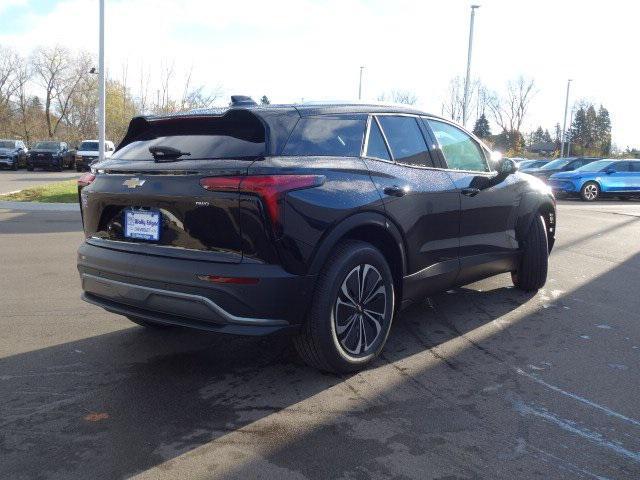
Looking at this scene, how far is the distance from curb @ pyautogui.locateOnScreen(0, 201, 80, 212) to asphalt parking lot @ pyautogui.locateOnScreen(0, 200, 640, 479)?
373 inches

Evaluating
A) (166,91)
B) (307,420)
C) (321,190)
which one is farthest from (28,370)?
(166,91)

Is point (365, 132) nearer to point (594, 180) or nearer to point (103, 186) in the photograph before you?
point (103, 186)

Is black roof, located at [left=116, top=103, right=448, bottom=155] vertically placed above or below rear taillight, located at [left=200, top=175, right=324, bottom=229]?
above

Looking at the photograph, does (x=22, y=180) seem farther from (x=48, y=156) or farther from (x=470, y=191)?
(x=470, y=191)

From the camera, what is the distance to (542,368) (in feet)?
13.5

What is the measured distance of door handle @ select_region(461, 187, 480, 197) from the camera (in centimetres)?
493

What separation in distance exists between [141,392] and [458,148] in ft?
10.5

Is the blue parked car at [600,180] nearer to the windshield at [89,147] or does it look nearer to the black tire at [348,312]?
the black tire at [348,312]

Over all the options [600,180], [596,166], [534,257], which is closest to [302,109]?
[534,257]

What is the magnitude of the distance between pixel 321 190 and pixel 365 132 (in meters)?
0.83

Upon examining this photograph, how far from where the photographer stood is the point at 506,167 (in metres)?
5.60

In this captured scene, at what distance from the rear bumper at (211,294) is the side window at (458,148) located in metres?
2.02

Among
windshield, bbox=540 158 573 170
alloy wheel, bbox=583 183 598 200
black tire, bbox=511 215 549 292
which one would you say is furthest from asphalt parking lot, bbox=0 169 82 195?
windshield, bbox=540 158 573 170

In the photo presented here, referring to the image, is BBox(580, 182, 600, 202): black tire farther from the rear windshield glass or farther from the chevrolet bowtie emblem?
the chevrolet bowtie emblem
